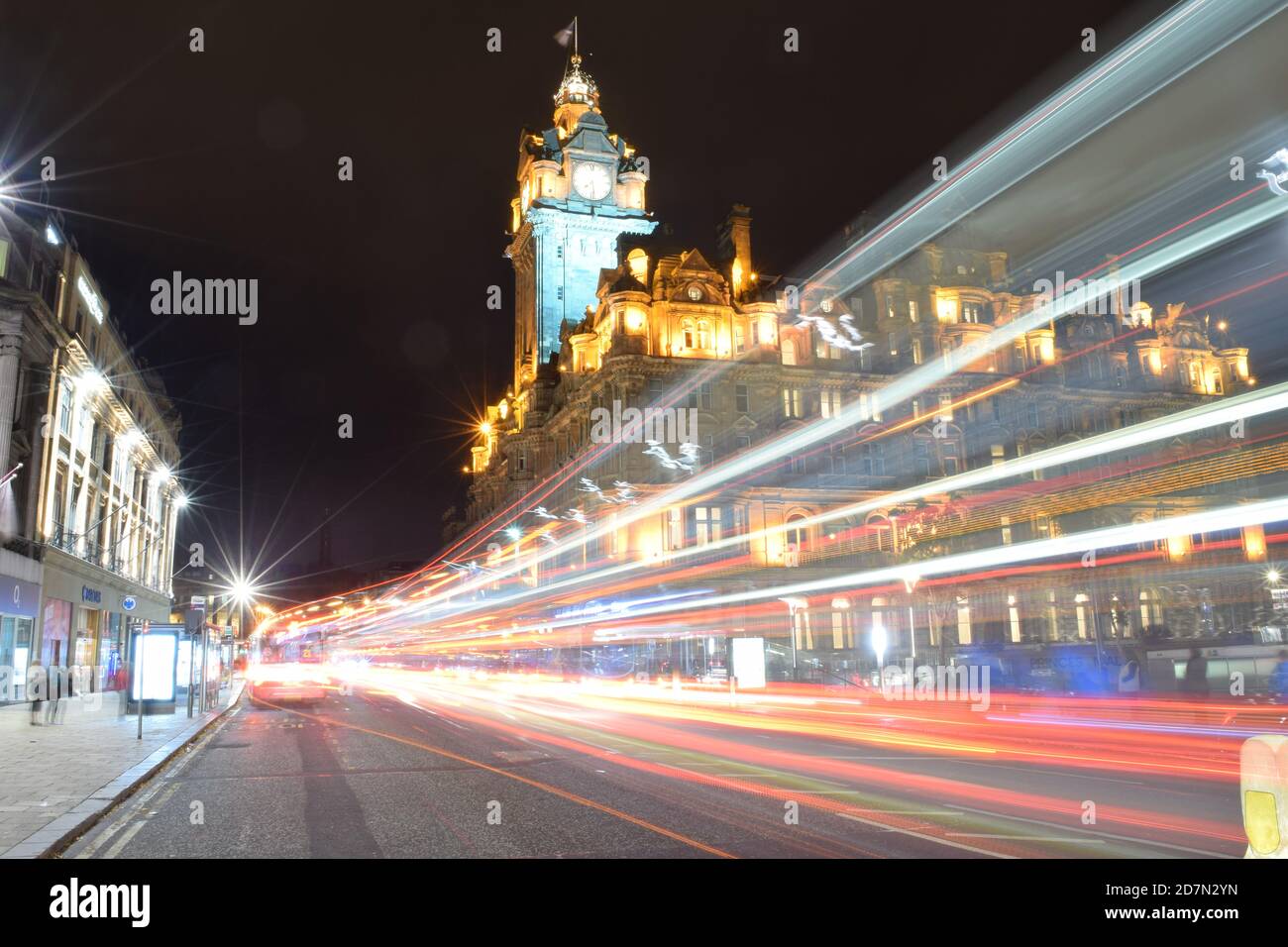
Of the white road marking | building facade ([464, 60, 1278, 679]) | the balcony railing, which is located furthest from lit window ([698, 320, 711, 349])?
the white road marking

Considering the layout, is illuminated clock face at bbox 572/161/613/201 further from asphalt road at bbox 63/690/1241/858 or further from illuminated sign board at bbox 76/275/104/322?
asphalt road at bbox 63/690/1241/858

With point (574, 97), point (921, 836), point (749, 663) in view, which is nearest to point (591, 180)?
point (574, 97)

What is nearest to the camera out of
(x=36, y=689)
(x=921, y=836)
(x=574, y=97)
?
(x=921, y=836)

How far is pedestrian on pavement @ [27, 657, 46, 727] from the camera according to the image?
24391mm

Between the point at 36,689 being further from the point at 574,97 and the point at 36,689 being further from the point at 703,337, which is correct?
the point at 574,97

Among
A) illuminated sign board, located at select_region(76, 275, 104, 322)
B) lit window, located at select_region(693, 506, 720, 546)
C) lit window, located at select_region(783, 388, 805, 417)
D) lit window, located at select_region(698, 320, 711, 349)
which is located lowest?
lit window, located at select_region(693, 506, 720, 546)

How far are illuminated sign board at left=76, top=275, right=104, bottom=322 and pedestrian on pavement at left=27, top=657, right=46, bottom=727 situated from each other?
1709 cm

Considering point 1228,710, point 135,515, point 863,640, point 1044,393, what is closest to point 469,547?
point 135,515

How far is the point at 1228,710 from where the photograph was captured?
59.9 feet

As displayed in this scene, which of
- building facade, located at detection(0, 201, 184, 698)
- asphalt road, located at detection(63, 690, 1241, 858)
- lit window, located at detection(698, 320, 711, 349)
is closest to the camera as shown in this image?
asphalt road, located at detection(63, 690, 1241, 858)

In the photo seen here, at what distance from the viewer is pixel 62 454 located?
131 ft

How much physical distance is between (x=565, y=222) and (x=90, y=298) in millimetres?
46589

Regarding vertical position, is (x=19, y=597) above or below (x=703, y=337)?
below

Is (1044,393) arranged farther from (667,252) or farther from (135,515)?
(135,515)
